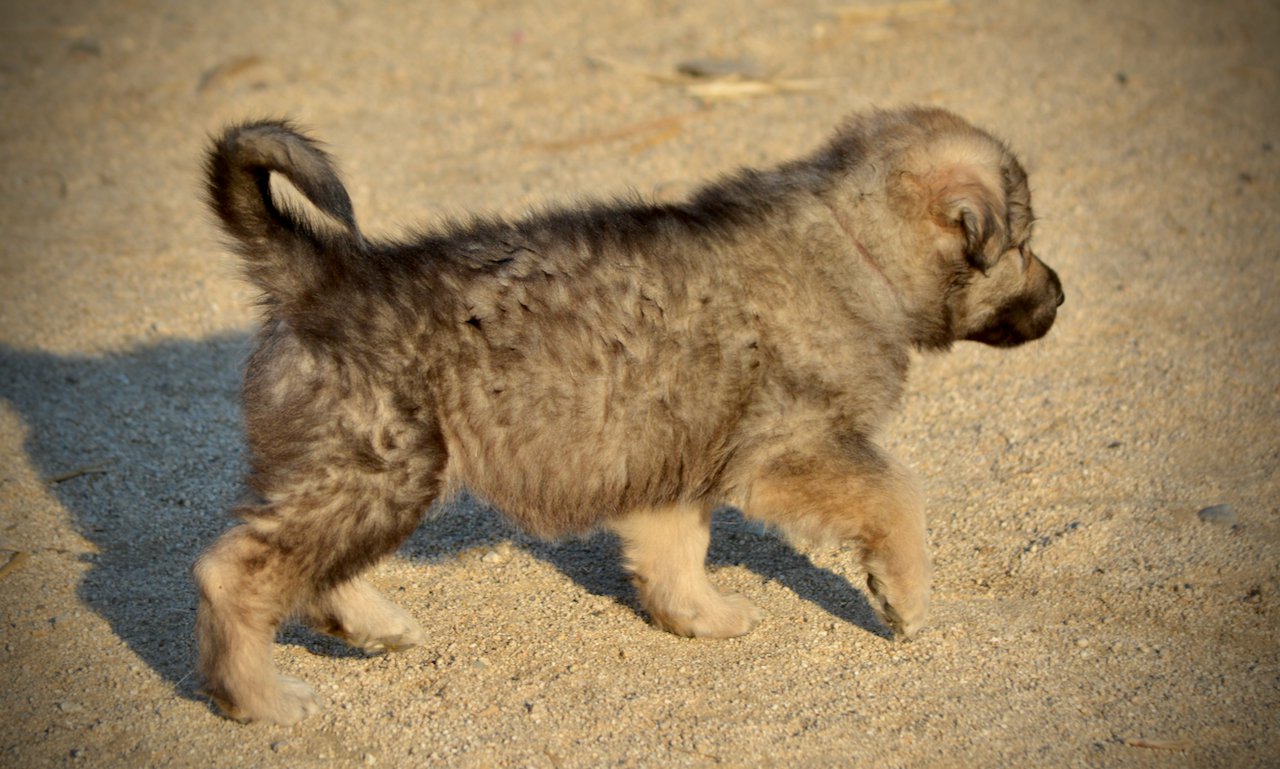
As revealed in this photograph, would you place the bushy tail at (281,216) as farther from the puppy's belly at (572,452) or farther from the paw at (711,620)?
the paw at (711,620)

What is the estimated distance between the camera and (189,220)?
7.87m

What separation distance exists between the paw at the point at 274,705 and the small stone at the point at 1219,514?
3497 millimetres

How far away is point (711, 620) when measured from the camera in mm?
4348

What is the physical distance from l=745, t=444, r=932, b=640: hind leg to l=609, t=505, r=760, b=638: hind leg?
0.43m

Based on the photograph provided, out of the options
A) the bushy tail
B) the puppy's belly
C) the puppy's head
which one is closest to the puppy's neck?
the puppy's head

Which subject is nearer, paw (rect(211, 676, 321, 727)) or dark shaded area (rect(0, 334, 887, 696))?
paw (rect(211, 676, 321, 727))

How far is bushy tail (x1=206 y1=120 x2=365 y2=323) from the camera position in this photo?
3.56 m

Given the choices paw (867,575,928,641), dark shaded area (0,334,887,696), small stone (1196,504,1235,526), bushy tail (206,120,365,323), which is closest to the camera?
bushy tail (206,120,365,323)

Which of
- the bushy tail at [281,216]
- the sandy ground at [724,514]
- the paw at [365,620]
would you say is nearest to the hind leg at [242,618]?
the sandy ground at [724,514]

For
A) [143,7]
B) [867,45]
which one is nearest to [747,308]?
[867,45]

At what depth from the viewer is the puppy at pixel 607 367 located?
362 centimetres

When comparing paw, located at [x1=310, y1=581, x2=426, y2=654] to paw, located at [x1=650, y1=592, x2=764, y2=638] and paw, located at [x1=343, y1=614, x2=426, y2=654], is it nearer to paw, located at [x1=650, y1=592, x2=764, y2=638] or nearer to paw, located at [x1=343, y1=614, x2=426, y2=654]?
paw, located at [x1=343, y1=614, x2=426, y2=654]

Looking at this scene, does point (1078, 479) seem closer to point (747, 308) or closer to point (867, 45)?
point (747, 308)

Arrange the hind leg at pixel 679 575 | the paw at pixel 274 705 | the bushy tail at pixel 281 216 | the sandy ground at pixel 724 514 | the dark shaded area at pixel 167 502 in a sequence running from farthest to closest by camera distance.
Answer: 1. the dark shaded area at pixel 167 502
2. the hind leg at pixel 679 575
3. the sandy ground at pixel 724 514
4. the paw at pixel 274 705
5. the bushy tail at pixel 281 216
